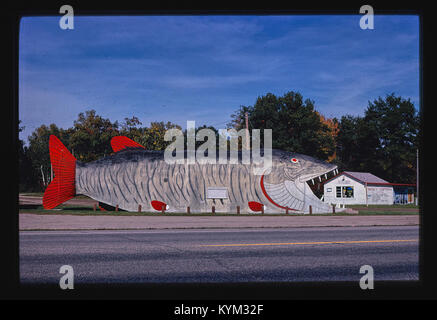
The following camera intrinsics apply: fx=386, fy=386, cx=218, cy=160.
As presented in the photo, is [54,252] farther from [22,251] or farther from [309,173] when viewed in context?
[309,173]

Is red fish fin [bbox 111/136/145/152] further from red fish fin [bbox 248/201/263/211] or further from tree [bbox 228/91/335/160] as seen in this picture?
tree [bbox 228/91/335/160]

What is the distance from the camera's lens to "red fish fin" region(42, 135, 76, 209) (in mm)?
21094

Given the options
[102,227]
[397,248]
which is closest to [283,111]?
[102,227]

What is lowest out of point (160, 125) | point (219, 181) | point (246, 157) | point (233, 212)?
point (233, 212)

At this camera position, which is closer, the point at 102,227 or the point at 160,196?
the point at 102,227

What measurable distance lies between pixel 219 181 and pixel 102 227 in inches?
466

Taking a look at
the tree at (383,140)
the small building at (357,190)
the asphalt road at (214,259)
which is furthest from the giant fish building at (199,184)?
the tree at (383,140)

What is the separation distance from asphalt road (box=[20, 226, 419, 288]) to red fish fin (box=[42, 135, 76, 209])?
11918mm

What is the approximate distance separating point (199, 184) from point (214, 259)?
17.5 meters

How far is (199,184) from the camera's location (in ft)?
80.2

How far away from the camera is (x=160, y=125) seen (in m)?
47.7

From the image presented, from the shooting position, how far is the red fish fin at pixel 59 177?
2109cm

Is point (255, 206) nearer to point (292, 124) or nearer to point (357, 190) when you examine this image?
point (357, 190)

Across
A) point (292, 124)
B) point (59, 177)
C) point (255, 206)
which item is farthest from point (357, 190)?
point (59, 177)
